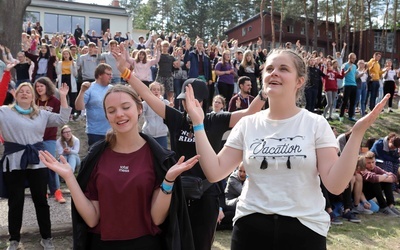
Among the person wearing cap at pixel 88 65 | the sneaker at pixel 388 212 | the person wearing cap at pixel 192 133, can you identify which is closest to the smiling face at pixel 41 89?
the person wearing cap at pixel 192 133

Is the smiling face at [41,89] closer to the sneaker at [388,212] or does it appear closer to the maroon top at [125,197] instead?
the maroon top at [125,197]

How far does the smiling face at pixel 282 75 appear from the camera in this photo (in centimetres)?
232

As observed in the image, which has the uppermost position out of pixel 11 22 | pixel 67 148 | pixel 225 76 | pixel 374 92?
pixel 11 22

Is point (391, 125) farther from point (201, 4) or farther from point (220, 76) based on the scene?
point (201, 4)

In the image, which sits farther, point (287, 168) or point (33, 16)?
point (33, 16)

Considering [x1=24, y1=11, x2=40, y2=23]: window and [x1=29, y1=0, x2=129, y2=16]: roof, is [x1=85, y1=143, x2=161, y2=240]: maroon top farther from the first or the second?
[x1=29, y1=0, x2=129, y2=16]: roof

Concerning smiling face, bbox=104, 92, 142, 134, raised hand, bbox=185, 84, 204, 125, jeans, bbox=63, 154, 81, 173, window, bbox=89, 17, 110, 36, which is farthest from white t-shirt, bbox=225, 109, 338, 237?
window, bbox=89, 17, 110, 36

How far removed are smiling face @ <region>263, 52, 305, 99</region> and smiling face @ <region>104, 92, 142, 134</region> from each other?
0.88m

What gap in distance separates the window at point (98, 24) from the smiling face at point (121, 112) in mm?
36333

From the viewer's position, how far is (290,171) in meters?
2.19

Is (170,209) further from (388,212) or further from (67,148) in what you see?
(388,212)

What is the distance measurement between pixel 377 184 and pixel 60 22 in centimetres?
3322

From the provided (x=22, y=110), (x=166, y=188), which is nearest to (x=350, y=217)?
Answer: (x=22, y=110)

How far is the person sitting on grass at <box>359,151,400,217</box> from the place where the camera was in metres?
8.54
